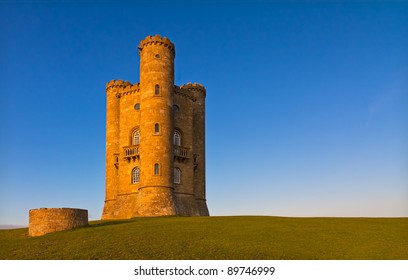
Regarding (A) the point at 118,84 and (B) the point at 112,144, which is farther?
(A) the point at 118,84

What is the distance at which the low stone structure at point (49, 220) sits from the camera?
2873 centimetres

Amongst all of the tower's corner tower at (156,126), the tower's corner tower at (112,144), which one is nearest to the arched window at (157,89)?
the tower's corner tower at (156,126)

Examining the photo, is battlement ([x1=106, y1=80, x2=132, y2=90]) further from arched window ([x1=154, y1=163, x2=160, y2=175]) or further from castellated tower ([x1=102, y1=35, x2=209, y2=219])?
arched window ([x1=154, y1=163, x2=160, y2=175])

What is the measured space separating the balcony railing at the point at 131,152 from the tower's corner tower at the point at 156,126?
2.63 metres

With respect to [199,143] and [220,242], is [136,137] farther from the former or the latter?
[220,242]

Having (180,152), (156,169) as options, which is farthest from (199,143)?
(156,169)

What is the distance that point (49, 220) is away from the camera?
2881cm

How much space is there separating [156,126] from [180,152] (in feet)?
16.3

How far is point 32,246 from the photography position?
24500 millimetres

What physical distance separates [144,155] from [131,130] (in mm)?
5783

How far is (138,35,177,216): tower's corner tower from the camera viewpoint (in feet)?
139

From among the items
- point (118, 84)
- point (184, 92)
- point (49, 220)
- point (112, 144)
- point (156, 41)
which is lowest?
point (49, 220)

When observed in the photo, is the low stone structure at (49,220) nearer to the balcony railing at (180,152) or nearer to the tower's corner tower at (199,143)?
the balcony railing at (180,152)
